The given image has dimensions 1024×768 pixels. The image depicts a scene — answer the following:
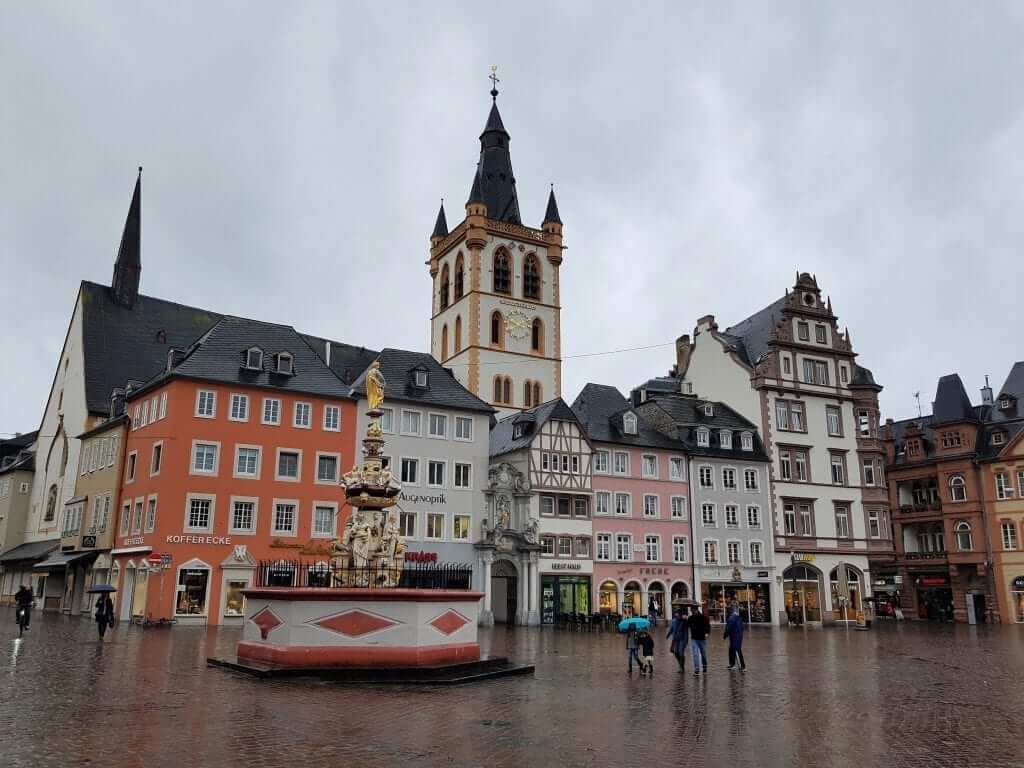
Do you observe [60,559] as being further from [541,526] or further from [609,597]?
[609,597]

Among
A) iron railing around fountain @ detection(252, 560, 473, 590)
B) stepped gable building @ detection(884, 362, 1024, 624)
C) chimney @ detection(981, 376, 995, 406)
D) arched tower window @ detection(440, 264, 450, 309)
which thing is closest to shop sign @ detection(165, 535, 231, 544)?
iron railing around fountain @ detection(252, 560, 473, 590)

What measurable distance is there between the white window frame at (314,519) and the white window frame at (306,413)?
11.9 feet

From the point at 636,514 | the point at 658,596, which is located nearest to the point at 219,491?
the point at 636,514

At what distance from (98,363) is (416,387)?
20522 mm

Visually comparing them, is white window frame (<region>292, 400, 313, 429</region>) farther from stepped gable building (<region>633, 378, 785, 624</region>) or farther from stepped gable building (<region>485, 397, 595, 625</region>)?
stepped gable building (<region>633, 378, 785, 624</region>)

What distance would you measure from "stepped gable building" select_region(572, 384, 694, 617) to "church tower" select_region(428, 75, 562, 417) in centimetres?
1843

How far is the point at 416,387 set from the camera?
47.0m

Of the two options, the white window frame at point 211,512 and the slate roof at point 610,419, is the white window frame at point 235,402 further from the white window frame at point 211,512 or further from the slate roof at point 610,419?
the slate roof at point 610,419

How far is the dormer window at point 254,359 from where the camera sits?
42519 mm

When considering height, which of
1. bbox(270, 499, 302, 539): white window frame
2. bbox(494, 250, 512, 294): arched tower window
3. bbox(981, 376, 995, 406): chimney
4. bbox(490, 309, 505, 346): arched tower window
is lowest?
bbox(270, 499, 302, 539): white window frame

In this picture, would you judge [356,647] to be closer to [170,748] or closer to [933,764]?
[170,748]

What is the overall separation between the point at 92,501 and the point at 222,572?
41.4 ft

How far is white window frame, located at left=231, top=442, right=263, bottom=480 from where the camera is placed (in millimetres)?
40656

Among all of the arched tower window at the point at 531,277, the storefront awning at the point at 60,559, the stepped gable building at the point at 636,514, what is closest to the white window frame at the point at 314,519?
the storefront awning at the point at 60,559
